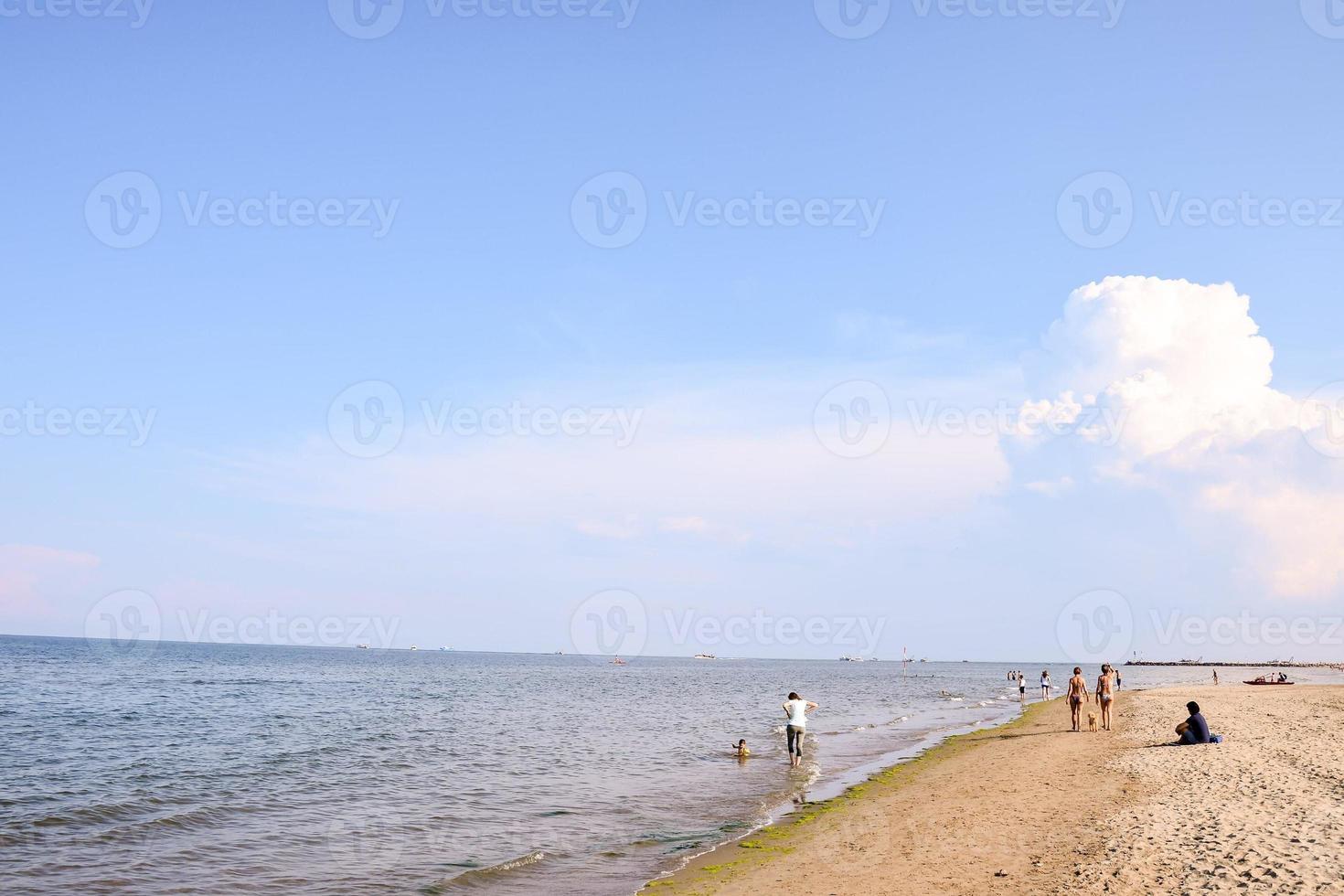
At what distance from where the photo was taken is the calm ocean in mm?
16734

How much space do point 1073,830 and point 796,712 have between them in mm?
13588

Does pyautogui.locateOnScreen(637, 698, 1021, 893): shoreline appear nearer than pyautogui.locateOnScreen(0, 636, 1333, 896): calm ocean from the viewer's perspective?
No

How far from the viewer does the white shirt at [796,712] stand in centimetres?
2869

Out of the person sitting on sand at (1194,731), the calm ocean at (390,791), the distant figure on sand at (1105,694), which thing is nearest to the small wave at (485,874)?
the calm ocean at (390,791)

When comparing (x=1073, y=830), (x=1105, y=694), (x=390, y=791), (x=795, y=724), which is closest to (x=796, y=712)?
(x=795, y=724)

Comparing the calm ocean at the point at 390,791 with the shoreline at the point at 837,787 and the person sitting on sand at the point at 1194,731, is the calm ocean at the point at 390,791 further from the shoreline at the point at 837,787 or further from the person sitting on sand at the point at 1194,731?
the person sitting on sand at the point at 1194,731

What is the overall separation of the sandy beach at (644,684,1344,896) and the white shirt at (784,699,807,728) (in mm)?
3292

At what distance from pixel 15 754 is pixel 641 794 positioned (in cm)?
2478

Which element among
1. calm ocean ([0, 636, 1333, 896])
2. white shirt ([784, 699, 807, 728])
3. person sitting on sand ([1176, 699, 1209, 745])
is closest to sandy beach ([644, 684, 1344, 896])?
person sitting on sand ([1176, 699, 1209, 745])

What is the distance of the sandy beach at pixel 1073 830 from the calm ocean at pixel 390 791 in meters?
2.25

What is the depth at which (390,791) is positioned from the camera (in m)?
25.7

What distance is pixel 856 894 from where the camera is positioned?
42.6ft

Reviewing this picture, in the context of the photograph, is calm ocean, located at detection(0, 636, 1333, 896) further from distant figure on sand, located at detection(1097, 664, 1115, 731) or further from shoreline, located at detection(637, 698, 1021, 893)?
distant figure on sand, located at detection(1097, 664, 1115, 731)

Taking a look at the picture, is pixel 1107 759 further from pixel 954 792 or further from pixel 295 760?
pixel 295 760
